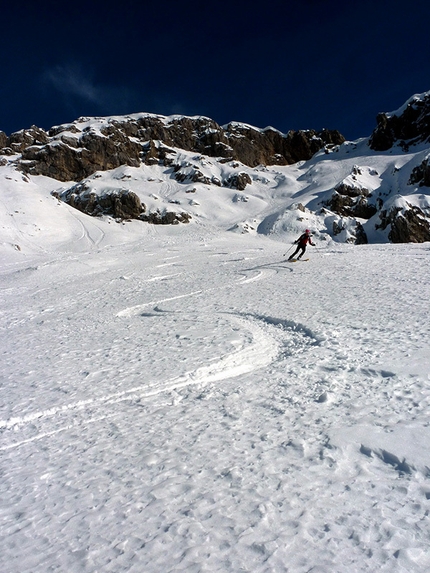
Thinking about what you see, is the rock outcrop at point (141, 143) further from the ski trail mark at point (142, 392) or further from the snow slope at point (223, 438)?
the ski trail mark at point (142, 392)

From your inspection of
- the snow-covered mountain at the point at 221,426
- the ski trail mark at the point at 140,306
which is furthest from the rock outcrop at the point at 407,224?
the ski trail mark at the point at 140,306

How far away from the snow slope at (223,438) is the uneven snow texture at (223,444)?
2 centimetres

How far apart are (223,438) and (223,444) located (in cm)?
10

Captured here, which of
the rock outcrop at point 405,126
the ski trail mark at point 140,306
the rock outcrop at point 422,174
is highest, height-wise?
the rock outcrop at point 405,126

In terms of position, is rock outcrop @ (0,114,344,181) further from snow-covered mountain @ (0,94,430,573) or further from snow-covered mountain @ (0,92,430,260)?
snow-covered mountain @ (0,94,430,573)

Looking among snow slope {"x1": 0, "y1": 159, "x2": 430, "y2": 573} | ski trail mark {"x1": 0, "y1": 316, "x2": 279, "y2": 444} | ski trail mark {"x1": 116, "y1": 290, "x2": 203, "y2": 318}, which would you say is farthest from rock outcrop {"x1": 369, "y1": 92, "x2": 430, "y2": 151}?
ski trail mark {"x1": 0, "y1": 316, "x2": 279, "y2": 444}

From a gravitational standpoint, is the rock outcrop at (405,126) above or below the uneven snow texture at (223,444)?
above

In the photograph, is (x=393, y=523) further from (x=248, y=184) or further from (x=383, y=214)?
(x=248, y=184)

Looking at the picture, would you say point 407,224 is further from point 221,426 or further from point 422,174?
point 221,426

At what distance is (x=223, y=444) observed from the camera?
3.54 m

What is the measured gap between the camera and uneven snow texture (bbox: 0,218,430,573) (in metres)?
2.40

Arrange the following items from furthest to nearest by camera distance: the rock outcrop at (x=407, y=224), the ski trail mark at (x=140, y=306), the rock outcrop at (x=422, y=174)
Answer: the rock outcrop at (x=422, y=174) → the rock outcrop at (x=407, y=224) → the ski trail mark at (x=140, y=306)

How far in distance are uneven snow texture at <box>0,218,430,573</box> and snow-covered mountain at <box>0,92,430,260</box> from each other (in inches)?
1358

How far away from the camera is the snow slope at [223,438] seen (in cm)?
241
